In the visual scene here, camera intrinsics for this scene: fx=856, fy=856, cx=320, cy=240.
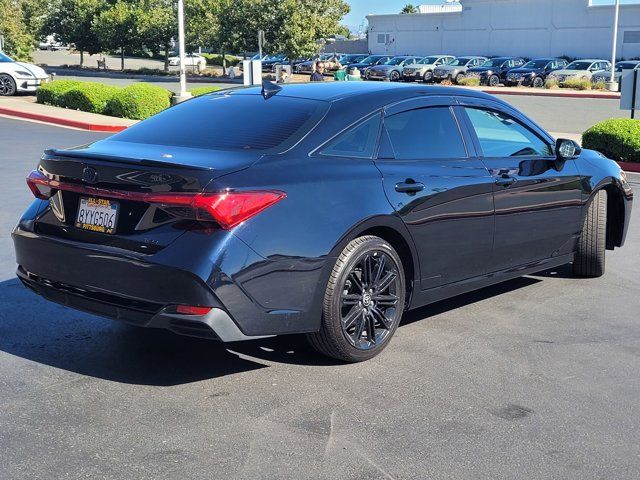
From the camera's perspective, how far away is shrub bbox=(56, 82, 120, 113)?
2352 centimetres

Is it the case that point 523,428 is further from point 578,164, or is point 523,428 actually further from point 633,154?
point 633,154

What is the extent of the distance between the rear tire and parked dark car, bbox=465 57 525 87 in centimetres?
4077

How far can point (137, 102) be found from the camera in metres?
21.8

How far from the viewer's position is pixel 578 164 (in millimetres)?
6961

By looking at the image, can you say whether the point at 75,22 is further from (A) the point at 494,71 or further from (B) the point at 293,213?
(B) the point at 293,213

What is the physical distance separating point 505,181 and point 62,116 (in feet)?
58.3

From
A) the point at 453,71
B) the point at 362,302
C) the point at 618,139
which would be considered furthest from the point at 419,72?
the point at 362,302

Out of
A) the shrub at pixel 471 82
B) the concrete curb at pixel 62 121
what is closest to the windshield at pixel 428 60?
the shrub at pixel 471 82

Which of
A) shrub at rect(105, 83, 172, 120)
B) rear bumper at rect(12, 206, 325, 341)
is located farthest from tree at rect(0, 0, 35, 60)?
rear bumper at rect(12, 206, 325, 341)

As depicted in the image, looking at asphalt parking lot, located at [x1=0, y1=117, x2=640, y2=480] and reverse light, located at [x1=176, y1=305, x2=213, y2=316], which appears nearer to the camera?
asphalt parking lot, located at [x1=0, y1=117, x2=640, y2=480]

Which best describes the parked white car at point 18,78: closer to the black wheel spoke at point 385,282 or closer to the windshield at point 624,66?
the black wheel spoke at point 385,282

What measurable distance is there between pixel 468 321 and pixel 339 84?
1934 mm

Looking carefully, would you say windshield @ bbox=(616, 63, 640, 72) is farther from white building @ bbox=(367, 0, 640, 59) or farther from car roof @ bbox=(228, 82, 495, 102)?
car roof @ bbox=(228, 82, 495, 102)

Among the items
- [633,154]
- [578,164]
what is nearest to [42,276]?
[578,164]
